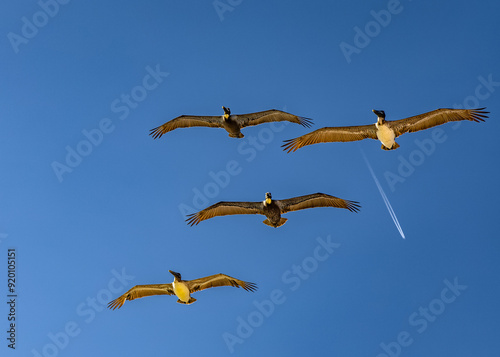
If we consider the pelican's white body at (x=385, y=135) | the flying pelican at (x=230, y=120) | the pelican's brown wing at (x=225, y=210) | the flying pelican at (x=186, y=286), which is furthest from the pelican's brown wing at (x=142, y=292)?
the pelican's white body at (x=385, y=135)

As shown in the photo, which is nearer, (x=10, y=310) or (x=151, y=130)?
(x=10, y=310)

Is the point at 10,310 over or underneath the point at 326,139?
underneath

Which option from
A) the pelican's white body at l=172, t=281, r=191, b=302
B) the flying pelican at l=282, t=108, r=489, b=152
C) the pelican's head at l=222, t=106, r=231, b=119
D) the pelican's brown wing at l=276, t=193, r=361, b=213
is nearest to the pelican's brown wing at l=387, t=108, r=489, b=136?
the flying pelican at l=282, t=108, r=489, b=152

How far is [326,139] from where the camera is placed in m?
30.0

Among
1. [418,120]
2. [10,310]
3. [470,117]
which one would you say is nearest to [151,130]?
[10,310]

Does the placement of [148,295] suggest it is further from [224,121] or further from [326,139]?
[326,139]

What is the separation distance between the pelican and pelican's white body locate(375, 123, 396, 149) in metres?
3.01

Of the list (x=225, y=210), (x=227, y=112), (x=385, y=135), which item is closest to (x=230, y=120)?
(x=227, y=112)

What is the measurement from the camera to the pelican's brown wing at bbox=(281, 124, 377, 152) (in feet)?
97.2

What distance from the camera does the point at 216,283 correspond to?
31188mm

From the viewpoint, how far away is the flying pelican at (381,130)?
94.9ft

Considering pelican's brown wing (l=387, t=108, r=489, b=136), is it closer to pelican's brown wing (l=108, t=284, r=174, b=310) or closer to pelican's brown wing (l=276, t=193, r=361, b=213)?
pelican's brown wing (l=276, t=193, r=361, b=213)

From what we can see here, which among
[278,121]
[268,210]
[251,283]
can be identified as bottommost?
[251,283]

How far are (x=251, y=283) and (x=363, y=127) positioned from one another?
862 cm
